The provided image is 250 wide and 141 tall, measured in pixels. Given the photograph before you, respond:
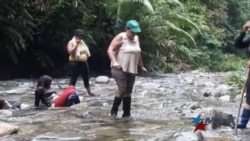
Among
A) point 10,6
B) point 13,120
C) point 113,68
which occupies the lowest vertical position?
point 13,120

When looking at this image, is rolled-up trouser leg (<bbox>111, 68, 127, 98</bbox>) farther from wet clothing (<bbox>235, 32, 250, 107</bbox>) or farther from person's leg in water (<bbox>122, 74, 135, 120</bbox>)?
wet clothing (<bbox>235, 32, 250, 107</bbox>)

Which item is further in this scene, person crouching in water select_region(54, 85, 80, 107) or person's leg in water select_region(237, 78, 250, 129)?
person crouching in water select_region(54, 85, 80, 107)

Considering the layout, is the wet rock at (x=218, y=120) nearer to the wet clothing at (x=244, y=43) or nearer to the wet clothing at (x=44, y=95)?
the wet clothing at (x=244, y=43)

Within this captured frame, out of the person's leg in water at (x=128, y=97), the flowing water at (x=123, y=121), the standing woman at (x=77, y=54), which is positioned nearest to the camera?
the flowing water at (x=123, y=121)

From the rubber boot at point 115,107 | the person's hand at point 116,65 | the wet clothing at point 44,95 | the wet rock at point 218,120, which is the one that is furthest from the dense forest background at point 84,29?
the wet rock at point 218,120

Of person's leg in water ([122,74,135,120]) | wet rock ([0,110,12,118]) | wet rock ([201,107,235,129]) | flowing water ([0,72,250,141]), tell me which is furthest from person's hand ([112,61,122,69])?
wet rock ([0,110,12,118])

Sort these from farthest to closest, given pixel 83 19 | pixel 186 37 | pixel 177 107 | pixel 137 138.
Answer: pixel 186 37
pixel 83 19
pixel 177 107
pixel 137 138

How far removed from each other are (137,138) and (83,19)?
470 inches

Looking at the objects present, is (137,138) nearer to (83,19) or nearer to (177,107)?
(177,107)

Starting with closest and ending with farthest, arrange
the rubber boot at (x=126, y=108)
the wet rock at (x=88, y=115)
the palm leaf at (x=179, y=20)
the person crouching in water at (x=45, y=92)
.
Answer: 1. the rubber boot at (x=126, y=108)
2. the wet rock at (x=88, y=115)
3. the person crouching in water at (x=45, y=92)
4. the palm leaf at (x=179, y=20)

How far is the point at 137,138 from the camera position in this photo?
6477 millimetres

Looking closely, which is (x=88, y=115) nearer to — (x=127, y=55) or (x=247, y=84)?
Answer: (x=127, y=55)

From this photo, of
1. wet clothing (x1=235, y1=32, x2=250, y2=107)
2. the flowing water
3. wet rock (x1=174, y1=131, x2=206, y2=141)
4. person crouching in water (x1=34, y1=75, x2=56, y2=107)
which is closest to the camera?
wet rock (x1=174, y1=131, x2=206, y2=141)

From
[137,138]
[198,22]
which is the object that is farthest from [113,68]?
[198,22]
